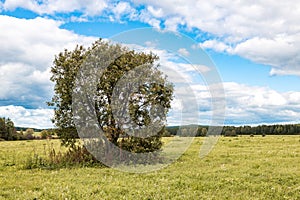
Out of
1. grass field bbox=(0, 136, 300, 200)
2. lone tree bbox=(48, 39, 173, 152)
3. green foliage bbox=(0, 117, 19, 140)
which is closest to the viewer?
grass field bbox=(0, 136, 300, 200)

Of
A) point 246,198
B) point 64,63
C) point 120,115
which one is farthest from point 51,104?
point 246,198

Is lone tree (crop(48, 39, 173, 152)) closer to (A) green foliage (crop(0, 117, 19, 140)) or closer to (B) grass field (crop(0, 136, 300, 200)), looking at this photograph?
(B) grass field (crop(0, 136, 300, 200))

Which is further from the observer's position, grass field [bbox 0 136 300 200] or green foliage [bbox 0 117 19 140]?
green foliage [bbox 0 117 19 140]

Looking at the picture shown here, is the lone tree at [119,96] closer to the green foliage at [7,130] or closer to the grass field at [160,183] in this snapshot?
the grass field at [160,183]

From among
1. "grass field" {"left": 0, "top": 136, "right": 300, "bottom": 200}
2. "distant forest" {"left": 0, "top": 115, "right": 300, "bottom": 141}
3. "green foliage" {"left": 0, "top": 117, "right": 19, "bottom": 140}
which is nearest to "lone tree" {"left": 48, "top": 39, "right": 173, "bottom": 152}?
"grass field" {"left": 0, "top": 136, "right": 300, "bottom": 200}

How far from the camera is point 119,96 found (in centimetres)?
2172

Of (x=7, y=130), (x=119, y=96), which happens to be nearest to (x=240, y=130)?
(x=7, y=130)

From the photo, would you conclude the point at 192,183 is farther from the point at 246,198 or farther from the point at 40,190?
the point at 40,190

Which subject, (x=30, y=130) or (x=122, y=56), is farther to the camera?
(x=30, y=130)

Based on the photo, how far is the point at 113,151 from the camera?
21.8 metres

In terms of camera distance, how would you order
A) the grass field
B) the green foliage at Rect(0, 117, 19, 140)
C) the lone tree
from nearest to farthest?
the grass field → the lone tree → the green foliage at Rect(0, 117, 19, 140)

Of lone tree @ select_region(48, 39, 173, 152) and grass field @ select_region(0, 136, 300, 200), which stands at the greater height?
lone tree @ select_region(48, 39, 173, 152)

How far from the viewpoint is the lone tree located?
21.7 meters

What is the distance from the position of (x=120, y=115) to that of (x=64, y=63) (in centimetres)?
486
